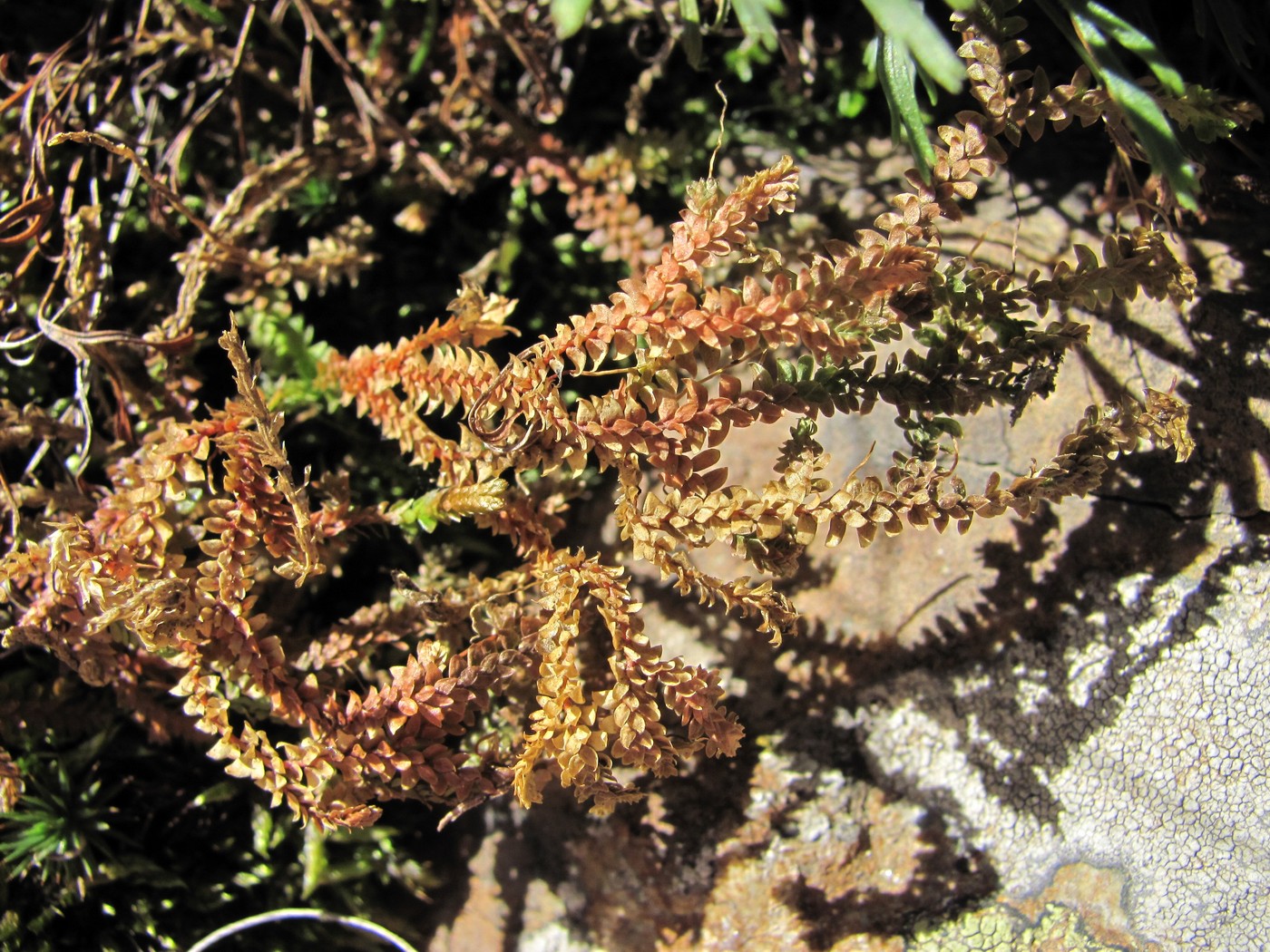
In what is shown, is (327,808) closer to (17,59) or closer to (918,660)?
(918,660)

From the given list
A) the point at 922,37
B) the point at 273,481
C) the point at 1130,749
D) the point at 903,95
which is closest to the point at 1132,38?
the point at 903,95

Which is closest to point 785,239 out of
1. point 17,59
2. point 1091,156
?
point 1091,156

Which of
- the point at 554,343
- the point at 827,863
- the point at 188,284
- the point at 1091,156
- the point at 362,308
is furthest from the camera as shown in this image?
the point at 362,308

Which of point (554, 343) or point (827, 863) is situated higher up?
point (554, 343)

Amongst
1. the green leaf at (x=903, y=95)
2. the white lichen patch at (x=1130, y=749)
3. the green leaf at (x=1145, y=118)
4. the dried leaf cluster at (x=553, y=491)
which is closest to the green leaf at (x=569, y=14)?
the dried leaf cluster at (x=553, y=491)

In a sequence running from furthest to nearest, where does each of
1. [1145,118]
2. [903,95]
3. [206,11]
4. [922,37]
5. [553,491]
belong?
[206,11]
[553,491]
[903,95]
[1145,118]
[922,37]

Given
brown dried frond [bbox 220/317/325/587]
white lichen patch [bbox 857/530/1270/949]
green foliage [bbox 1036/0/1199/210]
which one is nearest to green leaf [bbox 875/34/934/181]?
green foliage [bbox 1036/0/1199/210]

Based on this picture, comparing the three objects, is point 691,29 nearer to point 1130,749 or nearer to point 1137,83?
point 1137,83

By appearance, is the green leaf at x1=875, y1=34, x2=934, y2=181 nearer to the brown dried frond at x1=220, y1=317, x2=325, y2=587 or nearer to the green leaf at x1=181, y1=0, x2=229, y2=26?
the brown dried frond at x1=220, y1=317, x2=325, y2=587
